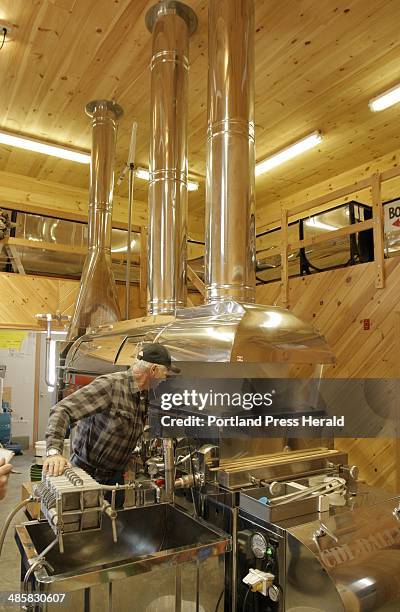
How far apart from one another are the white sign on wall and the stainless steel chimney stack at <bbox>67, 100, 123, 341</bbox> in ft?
7.63

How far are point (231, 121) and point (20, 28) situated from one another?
168cm

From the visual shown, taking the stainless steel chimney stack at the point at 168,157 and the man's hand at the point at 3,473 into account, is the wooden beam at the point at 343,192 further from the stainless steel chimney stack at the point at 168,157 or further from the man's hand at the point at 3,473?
the man's hand at the point at 3,473

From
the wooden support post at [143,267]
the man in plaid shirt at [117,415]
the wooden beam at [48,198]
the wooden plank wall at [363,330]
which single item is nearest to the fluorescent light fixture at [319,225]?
the wooden plank wall at [363,330]

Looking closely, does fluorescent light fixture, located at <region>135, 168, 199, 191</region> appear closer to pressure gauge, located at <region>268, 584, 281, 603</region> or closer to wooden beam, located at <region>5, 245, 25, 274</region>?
wooden beam, located at <region>5, 245, 25, 274</region>

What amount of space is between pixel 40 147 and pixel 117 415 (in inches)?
119

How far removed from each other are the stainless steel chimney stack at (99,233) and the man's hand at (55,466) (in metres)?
2.23

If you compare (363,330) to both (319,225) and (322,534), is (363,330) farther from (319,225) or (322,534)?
(322,534)

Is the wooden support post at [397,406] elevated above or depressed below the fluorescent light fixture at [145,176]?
below

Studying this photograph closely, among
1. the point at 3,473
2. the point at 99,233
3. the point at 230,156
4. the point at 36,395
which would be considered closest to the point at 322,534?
the point at 3,473

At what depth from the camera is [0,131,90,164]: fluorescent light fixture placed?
398 centimetres

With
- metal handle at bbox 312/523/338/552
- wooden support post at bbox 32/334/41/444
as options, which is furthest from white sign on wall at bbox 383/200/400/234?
wooden support post at bbox 32/334/41/444

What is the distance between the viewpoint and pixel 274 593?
57.9 inches

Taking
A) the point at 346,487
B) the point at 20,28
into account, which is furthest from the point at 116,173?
the point at 346,487

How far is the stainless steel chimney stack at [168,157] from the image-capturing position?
9.29ft
